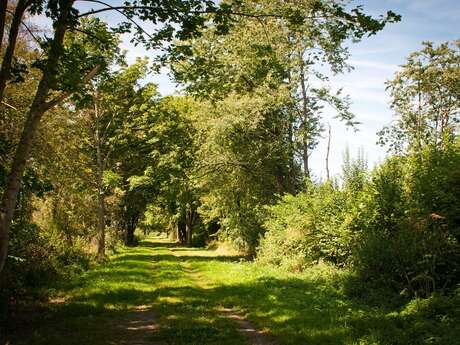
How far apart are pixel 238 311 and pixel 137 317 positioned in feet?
9.88

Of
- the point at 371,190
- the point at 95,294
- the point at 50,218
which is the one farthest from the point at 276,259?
the point at 50,218

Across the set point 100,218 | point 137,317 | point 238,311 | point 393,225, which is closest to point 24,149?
point 137,317

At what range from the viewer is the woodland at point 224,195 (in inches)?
376

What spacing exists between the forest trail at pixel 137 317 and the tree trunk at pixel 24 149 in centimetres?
269

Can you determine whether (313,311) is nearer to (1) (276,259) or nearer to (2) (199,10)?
(2) (199,10)

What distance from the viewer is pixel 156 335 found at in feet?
34.1

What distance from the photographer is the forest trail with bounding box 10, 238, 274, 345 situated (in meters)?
10.0

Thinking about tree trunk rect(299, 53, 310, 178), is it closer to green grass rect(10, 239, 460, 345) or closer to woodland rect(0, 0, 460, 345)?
woodland rect(0, 0, 460, 345)

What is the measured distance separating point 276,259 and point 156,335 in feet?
46.3

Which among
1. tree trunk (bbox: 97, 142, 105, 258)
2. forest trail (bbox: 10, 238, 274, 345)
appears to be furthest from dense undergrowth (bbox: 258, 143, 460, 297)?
tree trunk (bbox: 97, 142, 105, 258)

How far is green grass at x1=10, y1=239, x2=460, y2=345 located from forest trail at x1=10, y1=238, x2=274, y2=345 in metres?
0.02

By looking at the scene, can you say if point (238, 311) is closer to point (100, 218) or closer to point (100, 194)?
point (100, 218)

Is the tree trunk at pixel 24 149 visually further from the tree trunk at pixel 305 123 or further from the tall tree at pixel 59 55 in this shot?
the tree trunk at pixel 305 123

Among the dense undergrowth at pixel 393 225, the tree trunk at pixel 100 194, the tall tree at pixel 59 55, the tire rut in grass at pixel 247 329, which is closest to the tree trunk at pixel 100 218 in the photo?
the tree trunk at pixel 100 194
